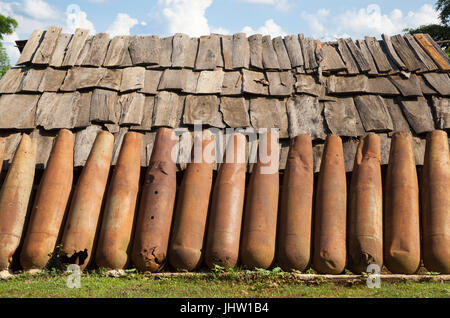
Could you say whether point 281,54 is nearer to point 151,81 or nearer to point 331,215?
point 151,81

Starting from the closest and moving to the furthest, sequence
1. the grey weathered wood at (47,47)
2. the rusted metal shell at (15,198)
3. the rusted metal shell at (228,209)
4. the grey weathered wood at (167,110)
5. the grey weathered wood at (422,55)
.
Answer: the rusted metal shell at (228,209) < the rusted metal shell at (15,198) < the grey weathered wood at (167,110) < the grey weathered wood at (422,55) < the grey weathered wood at (47,47)

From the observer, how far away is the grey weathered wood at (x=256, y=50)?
7.48 meters

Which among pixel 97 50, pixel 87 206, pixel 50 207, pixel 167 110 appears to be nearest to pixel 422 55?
pixel 167 110

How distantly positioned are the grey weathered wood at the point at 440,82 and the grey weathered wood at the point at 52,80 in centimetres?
601

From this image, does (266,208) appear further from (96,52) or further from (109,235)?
(96,52)

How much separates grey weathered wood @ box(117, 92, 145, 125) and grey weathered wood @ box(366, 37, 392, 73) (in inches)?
156

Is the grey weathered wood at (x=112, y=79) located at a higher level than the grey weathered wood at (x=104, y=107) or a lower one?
higher

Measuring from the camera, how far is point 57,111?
6734 mm

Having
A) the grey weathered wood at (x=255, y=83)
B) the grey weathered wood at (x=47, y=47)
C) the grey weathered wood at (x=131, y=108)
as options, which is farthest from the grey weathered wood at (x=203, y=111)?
the grey weathered wood at (x=47, y=47)

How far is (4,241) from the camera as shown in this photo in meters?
4.86

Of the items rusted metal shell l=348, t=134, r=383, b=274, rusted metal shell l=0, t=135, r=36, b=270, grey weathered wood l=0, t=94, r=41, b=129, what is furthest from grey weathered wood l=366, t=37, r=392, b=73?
grey weathered wood l=0, t=94, r=41, b=129

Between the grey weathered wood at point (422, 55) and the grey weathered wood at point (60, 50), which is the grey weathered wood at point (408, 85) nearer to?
the grey weathered wood at point (422, 55)

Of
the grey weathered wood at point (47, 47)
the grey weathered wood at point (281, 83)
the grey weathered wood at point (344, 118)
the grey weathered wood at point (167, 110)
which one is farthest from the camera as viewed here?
the grey weathered wood at point (47, 47)
